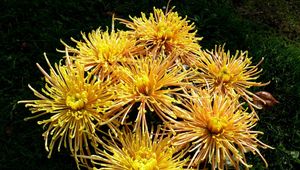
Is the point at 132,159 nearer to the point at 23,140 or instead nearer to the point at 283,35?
the point at 23,140

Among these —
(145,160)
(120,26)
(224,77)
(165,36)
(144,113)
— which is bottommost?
(145,160)

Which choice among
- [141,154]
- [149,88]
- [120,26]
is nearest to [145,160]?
[141,154]

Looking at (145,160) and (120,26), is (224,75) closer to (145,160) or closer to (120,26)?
(145,160)

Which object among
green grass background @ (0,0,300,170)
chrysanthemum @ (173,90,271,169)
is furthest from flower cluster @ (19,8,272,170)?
green grass background @ (0,0,300,170)

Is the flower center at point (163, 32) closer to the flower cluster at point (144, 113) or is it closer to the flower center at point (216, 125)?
the flower cluster at point (144, 113)

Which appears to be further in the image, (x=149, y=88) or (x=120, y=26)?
(x=120, y=26)

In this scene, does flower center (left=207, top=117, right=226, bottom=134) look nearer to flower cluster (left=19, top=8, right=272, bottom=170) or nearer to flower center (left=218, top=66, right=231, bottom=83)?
flower cluster (left=19, top=8, right=272, bottom=170)

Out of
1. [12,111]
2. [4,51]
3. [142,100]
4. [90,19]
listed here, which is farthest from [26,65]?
[142,100]
